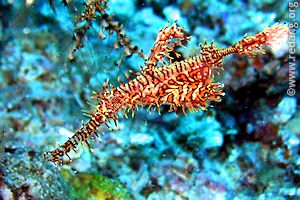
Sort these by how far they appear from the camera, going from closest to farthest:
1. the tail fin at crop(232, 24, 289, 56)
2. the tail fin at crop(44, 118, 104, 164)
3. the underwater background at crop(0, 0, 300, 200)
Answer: the tail fin at crop(232, 24, 289, 56) → the tail fin at crop(44, 118, 104, 164) → the underwater background at crop(0, 0, 300, 200)

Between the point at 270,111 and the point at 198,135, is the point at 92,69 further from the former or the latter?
the point at 270,111

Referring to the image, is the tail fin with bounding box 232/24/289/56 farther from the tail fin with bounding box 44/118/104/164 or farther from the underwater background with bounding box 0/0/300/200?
the underwater background with bounding box 0/0/300/200

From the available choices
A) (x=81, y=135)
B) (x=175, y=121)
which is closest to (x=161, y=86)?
(x=81, y=135)

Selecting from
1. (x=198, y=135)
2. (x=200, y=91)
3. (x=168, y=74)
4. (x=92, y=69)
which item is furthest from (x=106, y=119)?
(x=198, y=135)

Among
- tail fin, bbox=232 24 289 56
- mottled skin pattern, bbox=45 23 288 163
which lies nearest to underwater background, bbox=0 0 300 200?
mottled skin pattern, bbox=45 23 288 163

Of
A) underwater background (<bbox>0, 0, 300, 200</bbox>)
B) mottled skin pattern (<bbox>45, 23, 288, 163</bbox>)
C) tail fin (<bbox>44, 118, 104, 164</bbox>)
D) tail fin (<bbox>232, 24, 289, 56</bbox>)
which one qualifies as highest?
underwater background (<bbox>0, 0, 300, 200</bbox>)

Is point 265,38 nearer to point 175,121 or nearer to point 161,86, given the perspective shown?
point 161,86
